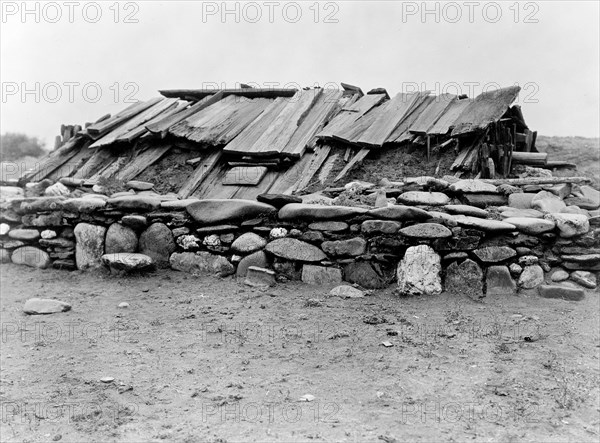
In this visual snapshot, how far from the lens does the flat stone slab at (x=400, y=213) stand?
6.23m

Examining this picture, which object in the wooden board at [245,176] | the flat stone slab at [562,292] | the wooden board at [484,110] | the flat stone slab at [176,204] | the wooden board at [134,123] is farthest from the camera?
the wooden board at [134,123]

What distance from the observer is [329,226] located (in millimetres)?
6543

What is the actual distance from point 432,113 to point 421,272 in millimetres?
4233

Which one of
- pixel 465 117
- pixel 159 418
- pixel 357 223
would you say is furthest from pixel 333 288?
pixel 465 117

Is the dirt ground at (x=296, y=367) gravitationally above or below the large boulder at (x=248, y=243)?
below

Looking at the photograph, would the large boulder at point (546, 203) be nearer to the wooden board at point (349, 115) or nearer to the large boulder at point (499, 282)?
the large boulder at point (499, 282)

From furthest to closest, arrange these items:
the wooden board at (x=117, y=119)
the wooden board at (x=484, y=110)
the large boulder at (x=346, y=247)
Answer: the wooden board at (x=117, y=119), the wooden board at (x=484, y=110), the large boulder at (x=346, y=247)

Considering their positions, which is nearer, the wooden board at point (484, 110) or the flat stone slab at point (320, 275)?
the flat stone slab at point (320, 275)

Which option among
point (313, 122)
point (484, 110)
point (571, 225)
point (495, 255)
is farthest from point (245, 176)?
point (571, 225)

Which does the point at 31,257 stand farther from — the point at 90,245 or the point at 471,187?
the point at 471,187

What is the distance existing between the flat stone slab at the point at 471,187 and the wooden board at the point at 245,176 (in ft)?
10.4

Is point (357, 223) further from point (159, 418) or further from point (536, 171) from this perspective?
point (536, 171)

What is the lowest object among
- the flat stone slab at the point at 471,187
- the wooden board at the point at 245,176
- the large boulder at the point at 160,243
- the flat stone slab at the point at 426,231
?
the large boulder at the point at 160,243

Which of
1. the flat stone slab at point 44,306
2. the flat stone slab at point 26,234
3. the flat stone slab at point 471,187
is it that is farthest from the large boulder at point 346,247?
the flat stone slab at point 26,234
